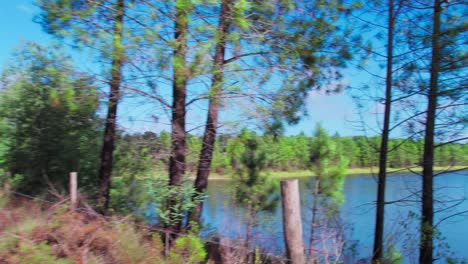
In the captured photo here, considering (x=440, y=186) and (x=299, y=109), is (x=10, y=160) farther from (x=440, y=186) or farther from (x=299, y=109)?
(x=440, y=186)

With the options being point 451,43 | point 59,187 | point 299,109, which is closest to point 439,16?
point 451,43

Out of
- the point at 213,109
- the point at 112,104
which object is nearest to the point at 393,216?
the point at 213,109

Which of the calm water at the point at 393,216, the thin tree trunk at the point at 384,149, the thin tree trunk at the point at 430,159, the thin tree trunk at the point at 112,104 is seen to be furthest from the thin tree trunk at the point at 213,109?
the thin tree trunk at the point at 430,159

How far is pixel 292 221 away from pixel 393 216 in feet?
17.2

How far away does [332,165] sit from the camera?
11.3 metres

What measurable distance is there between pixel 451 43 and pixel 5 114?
1132 centimetres

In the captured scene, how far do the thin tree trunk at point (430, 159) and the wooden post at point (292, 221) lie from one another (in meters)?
5.15

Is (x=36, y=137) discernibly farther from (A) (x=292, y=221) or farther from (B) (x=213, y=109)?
(A) (x=292, y=221)

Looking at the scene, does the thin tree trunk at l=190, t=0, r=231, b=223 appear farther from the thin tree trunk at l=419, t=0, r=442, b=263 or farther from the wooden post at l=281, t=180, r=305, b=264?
the thin tree trunk at l=419, t=0, r=442, b=263

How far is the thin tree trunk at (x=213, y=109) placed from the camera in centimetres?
717

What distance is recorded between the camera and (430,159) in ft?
30.7

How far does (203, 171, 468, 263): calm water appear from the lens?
28.0 feet

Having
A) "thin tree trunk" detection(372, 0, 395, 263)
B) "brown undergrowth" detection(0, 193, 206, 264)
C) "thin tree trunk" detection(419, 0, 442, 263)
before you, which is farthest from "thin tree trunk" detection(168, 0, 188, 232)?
"thin tree trunk" detection(419, 0, 442, 263)

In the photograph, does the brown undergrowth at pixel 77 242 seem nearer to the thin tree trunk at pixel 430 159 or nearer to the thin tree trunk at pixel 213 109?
the thin tree trunk at pixel 213 109
